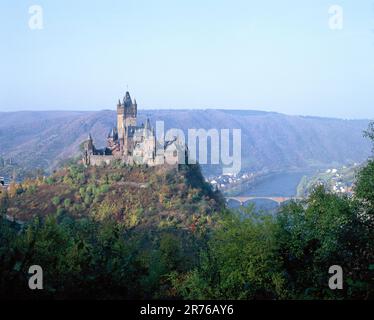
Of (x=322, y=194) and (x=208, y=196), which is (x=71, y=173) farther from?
(x=322, y=194)

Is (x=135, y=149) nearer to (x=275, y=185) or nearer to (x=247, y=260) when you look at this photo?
(x=275, y=185)

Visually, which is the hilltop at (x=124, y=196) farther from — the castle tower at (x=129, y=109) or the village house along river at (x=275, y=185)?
the village house along river at (x=275, y=185)

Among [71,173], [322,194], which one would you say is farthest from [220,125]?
[322,194]

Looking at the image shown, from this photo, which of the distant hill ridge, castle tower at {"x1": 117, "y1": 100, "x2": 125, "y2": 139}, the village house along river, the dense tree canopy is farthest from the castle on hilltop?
the dense tree canopy

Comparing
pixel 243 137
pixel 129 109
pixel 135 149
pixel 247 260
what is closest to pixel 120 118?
pixel 129 109
